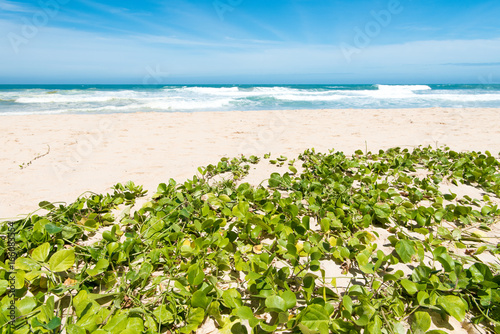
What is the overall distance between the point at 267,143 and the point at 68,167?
2880 millimetres

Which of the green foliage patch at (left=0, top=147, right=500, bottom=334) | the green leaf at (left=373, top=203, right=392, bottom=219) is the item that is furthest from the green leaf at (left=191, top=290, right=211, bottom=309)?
the green leaf at (left=373, top=203, right=392, bottom=219)

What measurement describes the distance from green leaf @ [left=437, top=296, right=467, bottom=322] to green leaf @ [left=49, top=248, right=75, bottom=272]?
1.59 meters

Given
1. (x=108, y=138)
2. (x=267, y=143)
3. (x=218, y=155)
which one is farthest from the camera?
(x=108, y=138)

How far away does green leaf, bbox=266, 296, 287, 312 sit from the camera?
1.01 m

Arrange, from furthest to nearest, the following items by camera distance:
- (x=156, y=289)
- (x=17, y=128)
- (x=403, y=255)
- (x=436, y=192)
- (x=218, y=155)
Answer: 1. (x=17, y=128)
2. (x=218, y=155)
3. (x=436, y=192)
4. (x=403, y=255)
5. (x=156, y=289)

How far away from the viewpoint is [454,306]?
3.54 feet

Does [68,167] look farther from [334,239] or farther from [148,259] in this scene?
[334,239]

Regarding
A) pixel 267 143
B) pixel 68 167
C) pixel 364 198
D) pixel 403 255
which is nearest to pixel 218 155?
pixel 267 143

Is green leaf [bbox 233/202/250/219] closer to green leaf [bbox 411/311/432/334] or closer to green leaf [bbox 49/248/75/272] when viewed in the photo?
green leaf [bbox 49/248/75/272]

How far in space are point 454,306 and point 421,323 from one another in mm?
182

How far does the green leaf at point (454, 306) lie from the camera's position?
1.05 metres

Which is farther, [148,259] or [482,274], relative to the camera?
[148,259]

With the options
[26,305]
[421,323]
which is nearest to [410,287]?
[421,323]

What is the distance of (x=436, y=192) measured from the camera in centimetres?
222
